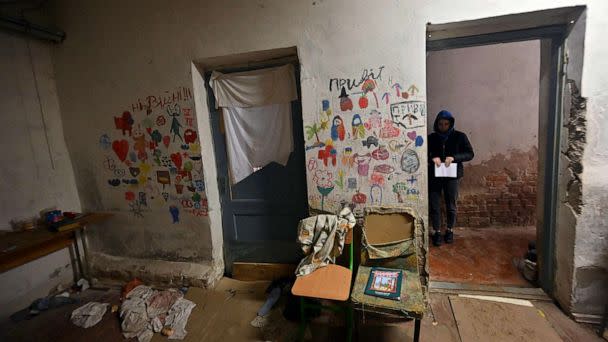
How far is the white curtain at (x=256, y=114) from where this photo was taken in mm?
2670

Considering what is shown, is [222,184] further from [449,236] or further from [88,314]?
[449,236]

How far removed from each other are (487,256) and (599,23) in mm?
2455

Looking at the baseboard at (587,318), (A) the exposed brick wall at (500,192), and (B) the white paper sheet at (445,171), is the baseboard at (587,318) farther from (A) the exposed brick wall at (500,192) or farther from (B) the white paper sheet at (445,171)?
(A) the exposed brick wall at (500,192)

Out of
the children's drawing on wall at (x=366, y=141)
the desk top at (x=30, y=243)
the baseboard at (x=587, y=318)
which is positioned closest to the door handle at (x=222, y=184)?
the children's drawing on wall at (x=366, y=141)

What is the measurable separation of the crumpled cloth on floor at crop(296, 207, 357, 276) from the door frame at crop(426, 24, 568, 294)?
5.70 feet

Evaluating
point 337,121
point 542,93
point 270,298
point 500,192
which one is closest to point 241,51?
point 337,121

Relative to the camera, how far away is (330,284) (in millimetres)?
2057

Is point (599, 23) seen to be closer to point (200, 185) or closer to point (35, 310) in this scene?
point (200, 185)

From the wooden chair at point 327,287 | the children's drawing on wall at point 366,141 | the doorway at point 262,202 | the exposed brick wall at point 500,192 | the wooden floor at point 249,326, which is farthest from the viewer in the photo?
the exposed brick wall at point 500,192

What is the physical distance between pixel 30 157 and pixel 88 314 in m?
1.79

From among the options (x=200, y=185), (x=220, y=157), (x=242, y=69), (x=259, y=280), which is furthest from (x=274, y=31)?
(x=259, y=280)

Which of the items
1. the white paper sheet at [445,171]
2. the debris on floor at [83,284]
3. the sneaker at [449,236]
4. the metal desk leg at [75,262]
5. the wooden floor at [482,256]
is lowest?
the wooden floor at [482,256]

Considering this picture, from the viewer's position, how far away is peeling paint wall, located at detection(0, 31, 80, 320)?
270 cm

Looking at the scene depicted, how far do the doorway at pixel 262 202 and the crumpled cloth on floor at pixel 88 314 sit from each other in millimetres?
1230
